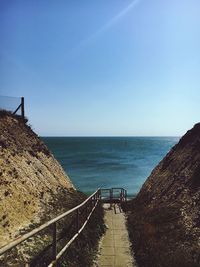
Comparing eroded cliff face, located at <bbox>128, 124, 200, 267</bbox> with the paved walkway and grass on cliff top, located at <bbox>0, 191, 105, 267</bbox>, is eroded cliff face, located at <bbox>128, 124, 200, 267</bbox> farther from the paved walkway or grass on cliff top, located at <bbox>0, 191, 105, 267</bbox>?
grass on cliff top, located at <bbox>0, 191, 105, 267</bbox>

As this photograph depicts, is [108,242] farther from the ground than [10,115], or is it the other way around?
[10,115]

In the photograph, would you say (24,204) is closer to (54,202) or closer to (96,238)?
(54,202)

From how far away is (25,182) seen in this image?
52.4ft

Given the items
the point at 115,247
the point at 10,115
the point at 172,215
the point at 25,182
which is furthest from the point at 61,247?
the point at 10,115

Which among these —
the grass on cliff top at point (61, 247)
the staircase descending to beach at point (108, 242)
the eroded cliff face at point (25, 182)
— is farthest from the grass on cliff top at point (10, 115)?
the grass on cliff top at point (61, 247)

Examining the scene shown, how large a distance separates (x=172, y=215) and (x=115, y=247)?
3.82 meters

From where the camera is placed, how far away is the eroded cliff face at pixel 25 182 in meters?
12.4

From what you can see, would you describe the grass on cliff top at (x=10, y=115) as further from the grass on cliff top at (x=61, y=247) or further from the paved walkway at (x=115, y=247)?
the grass on cliff top at (x=61, y=247)

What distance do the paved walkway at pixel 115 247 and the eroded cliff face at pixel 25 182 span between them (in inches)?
102

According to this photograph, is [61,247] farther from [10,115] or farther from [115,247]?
[10,115]

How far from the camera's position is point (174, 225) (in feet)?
43.6

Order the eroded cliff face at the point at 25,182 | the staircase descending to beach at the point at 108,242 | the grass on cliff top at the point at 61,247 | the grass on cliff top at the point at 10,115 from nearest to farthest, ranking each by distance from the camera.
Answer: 1. the staircase descending to beach at the point at 108,242
2. the grass on cliff top at the point at 61,247
3. the eroded cliff face at the point at 25,182
4. the grass on cliff top at the point at 10,115

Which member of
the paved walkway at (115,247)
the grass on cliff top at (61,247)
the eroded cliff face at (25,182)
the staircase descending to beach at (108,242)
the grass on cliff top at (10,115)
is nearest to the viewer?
the staircase descending to beach at (108,242)

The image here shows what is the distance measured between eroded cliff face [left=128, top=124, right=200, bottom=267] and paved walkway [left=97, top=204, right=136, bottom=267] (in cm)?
36
